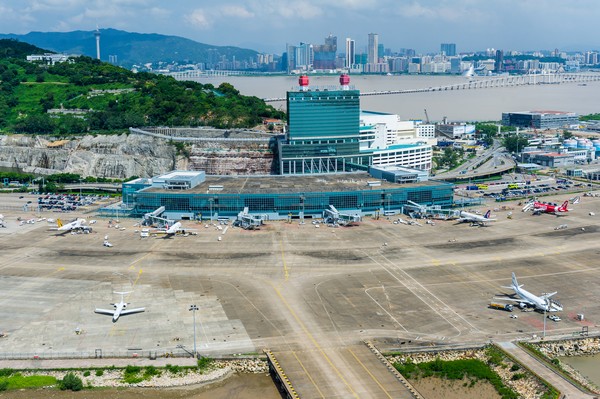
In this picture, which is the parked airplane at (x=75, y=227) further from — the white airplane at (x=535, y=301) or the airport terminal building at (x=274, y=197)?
the white airplane at (x=535, y=301)

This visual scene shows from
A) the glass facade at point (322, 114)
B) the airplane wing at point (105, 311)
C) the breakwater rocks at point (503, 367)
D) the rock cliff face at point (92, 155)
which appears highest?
the glass facade at point (322, 114)

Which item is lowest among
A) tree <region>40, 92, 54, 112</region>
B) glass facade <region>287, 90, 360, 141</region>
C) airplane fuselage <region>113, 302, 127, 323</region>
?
airplane fuselage <region>113, 302, 127, 323</region>

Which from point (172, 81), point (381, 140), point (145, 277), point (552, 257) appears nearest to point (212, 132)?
point (381, 140)

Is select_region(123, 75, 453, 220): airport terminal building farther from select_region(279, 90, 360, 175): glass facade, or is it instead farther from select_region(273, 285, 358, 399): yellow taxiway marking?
select_region(273, 285, 358, 399): yellow taxiway marking

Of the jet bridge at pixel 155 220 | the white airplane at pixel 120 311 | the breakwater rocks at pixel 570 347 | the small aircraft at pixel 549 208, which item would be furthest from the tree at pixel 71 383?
the small aircraft at pixel 549 208

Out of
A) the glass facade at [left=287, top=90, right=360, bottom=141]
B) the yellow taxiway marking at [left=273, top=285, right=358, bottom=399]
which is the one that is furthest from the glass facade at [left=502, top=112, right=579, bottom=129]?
the yellow taxiway marking at [left=273, top=285, right=358, bottom=399]

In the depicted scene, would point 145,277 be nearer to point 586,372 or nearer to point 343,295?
point 343,295

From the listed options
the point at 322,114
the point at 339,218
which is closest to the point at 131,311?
the point at 339,218
